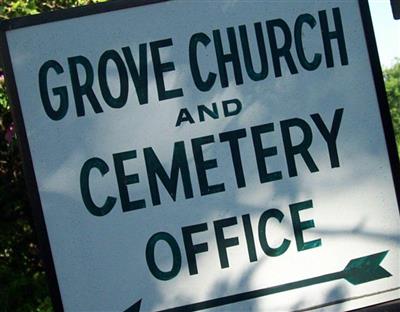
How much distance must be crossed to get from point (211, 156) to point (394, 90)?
1579 centimetres

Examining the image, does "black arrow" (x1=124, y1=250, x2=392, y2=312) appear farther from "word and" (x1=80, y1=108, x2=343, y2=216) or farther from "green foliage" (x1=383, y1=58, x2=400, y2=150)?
"green foliage" (x1=383, y1=58, x2=400, y2=150)

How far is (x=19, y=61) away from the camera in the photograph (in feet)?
8.12

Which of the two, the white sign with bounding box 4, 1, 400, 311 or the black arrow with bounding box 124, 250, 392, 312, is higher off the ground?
the white sign with bounding box 4, 1, 400, 311

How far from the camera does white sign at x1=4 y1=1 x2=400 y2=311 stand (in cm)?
247

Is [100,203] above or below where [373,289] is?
above

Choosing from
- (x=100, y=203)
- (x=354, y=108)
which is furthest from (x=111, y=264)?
(x=354, y=108)

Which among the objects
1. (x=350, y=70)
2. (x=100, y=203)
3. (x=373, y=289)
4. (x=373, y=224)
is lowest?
(x=373, y=289)

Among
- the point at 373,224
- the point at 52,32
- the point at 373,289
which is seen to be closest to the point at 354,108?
the point at 373,224

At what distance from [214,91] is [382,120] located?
53 centimetres

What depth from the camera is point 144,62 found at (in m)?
2.51

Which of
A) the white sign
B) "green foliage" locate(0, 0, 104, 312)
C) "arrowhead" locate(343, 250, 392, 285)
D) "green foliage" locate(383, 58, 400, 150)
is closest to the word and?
the white sign

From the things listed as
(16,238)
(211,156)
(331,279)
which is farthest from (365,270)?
(16,238)

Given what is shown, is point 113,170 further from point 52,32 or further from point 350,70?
point 350,70

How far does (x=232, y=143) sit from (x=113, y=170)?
36 centimetres
